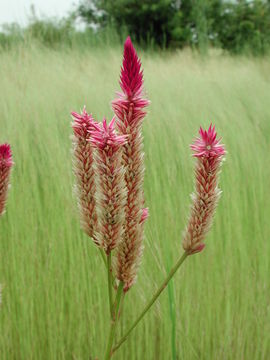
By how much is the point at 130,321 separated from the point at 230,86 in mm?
3384

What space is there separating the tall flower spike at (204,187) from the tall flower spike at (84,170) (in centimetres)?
12

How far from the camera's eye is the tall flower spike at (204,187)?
55 cm

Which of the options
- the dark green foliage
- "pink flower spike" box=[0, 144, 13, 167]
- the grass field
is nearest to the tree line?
the dark green foliage

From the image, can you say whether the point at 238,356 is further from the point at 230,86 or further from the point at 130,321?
the point at 230,86

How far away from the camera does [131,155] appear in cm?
54

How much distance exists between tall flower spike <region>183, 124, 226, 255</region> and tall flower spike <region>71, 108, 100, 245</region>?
116 mm

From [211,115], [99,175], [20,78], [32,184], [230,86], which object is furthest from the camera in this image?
[230,86]

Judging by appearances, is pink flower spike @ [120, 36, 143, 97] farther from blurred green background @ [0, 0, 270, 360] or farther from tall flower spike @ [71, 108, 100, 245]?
blurred green background @ [0, 0, 270, 360]

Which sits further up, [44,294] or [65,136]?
[65,136]

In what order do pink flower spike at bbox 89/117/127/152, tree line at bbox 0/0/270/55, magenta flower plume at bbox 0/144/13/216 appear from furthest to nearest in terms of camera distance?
1. tree line at bbox 0/0/270/55
2. magenta flower plume at bbox 0/144/13/216
3. pink flower spike at bbox 89/117/127/152

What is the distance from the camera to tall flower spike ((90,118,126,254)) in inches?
19.9

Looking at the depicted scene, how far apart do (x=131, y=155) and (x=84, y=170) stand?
7 centimetres

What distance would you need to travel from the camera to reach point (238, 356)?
1419mm

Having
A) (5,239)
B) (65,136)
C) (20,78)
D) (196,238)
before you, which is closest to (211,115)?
(65,136)
